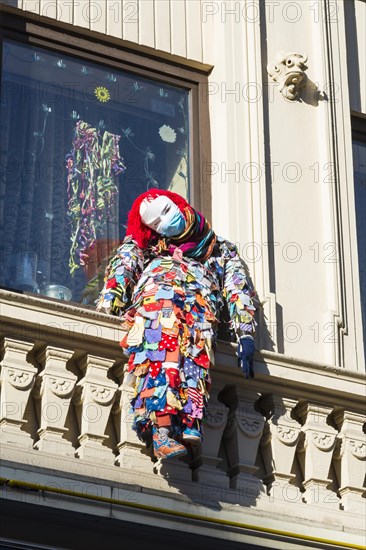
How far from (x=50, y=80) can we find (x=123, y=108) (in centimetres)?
67

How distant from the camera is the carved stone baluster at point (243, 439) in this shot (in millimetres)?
12734

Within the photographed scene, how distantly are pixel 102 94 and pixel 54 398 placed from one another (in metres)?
3.31

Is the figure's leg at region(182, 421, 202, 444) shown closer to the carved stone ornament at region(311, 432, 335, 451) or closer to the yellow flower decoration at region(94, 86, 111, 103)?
the carved stone ornament at region(311, 432, 335, 451)

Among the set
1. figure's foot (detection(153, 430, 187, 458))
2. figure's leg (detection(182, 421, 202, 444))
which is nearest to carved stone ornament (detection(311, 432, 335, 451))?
figure's leg (detection(182, 421, 202, 444))

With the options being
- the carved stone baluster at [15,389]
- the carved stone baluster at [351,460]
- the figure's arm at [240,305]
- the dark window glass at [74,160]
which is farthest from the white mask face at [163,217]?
the carved stone baluster at [351,460]

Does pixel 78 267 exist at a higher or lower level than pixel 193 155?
lower

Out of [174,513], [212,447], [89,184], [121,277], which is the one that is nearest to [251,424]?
[212,447]

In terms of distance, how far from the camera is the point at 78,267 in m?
13.7

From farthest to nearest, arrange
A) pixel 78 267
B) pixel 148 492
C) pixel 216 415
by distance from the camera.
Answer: pixel 78 267 < pixel 216 415 < pixel 148 492

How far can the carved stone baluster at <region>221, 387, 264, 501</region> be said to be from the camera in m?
12.7

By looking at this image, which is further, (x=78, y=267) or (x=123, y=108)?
(x=123, y=108)

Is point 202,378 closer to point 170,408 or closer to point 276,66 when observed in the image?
point 170,408

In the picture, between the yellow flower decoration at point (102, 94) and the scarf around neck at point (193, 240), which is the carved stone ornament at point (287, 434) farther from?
the yellow flower decoration at point (102, 94)

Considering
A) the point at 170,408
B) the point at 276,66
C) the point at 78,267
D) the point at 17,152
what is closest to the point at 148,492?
the point at 170,408
